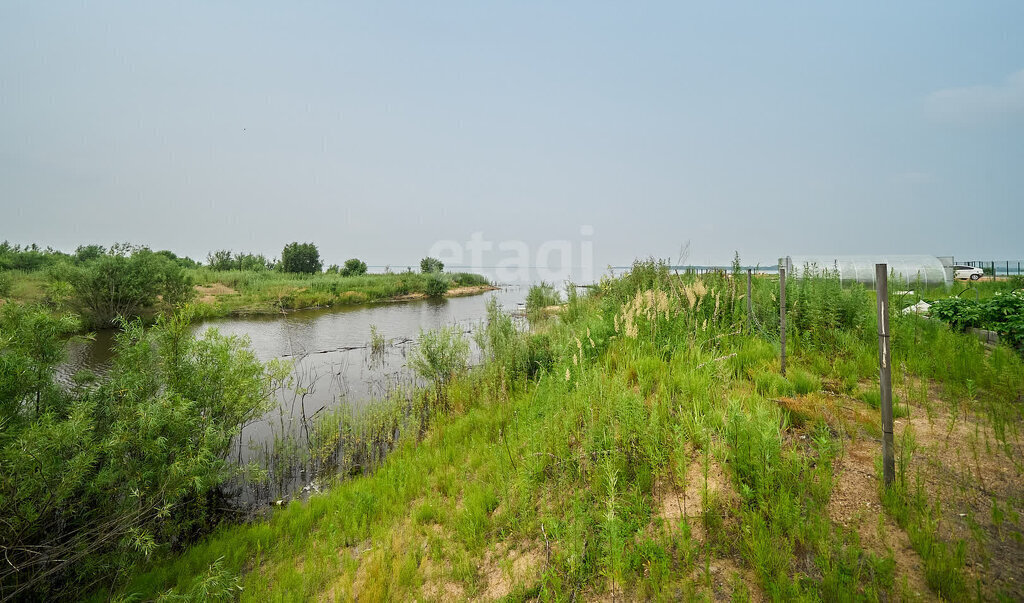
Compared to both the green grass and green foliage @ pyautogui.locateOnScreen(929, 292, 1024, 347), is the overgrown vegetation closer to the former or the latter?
the green grass

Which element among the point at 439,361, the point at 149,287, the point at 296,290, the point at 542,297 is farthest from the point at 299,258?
the point at 439,361

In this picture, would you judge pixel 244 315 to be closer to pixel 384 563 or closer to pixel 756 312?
pixel 384 563

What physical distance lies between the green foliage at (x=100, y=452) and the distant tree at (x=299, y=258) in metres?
53.2

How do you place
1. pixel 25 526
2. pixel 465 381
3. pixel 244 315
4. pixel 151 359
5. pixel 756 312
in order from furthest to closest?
1. pixel 244 315
2. pixel 465 381
3. pixel 756 312
4. pixel 151 359
5. pixel 25 526

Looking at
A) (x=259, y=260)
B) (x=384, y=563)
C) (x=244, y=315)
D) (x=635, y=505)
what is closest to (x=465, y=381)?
(x=384, y=563)

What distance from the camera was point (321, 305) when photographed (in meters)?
28.0

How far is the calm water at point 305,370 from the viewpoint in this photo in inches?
224

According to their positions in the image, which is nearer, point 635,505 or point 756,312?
point 635,505

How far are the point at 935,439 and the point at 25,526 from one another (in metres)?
7.70

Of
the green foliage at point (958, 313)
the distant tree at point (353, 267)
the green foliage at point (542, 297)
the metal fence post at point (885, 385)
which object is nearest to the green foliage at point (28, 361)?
the metal fence post at point (885, 385)

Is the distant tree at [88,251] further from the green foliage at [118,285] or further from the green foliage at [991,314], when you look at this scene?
the green foliage at [991,314]

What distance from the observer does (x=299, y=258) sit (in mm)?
51062

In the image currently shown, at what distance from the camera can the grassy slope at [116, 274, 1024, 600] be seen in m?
2.31

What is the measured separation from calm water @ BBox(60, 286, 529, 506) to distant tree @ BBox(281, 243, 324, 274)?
106ft
